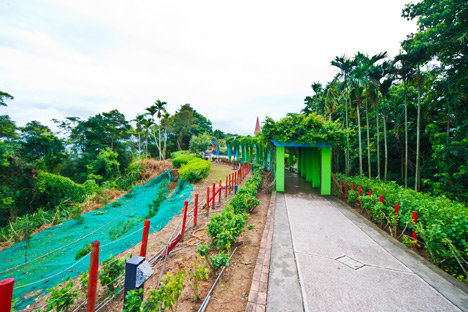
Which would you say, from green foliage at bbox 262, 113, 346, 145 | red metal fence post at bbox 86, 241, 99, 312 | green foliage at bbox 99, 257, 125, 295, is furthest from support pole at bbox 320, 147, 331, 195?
red metal fence post at bbox 86, 241, 99, 312

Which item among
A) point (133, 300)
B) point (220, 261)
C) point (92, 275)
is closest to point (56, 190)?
point (92, 275)

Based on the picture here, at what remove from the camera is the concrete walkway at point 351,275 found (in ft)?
8.91

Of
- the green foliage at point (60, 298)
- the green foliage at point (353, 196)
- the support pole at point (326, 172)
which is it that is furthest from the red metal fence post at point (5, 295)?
the support pole at point (326, 172)

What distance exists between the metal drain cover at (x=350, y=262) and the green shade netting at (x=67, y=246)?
4514mm

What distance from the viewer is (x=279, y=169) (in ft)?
32.3

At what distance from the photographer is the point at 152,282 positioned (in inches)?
133

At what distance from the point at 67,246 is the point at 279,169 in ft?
30.3

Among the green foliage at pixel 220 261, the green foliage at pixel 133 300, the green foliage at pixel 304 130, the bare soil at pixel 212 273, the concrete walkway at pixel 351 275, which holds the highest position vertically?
the green foliage at pixel 304 130

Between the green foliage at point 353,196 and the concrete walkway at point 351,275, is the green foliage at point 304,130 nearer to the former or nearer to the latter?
the green foliage at point 353,196

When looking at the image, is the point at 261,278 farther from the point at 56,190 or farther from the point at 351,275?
the point at 56,190

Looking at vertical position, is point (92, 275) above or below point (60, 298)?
above

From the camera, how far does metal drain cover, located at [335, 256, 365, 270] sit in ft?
11.8

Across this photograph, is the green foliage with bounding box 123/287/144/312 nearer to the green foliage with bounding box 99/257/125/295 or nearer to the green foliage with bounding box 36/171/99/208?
the green foliage with bounding box 99/257/125/295

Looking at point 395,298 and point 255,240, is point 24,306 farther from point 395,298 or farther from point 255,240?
point 395,298
